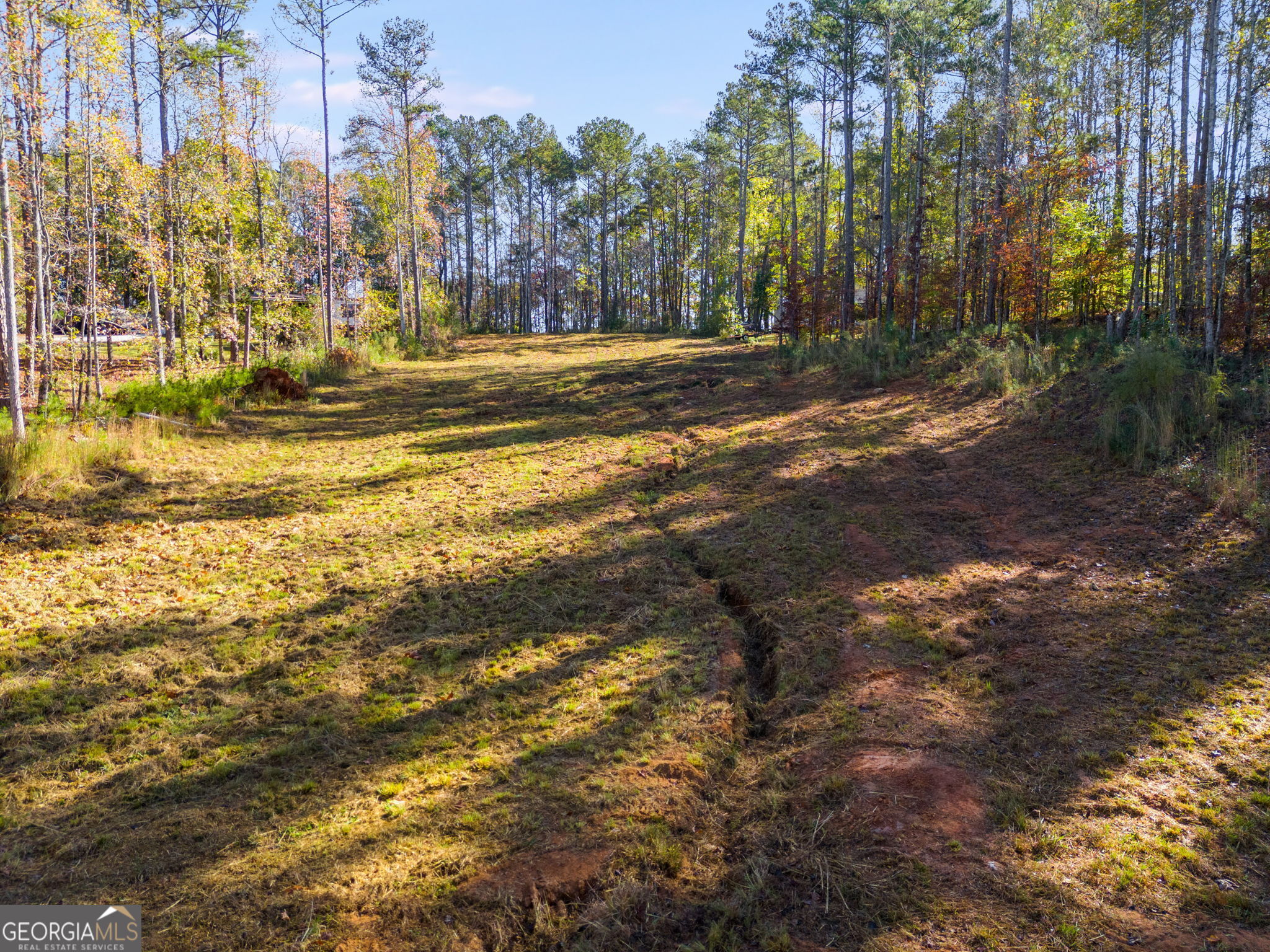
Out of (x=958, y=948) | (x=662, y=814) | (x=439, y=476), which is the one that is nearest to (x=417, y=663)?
(x=662, y=814)

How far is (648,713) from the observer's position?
395 centimetres

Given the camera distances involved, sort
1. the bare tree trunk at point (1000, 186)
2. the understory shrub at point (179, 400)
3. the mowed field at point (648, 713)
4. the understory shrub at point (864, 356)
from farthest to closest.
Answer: the bare tree trunk at point (1000, 186) → the understory shrub at point (864, 356) → the understory shrub at point (179, 400) → the mowed field at point (648, 713)

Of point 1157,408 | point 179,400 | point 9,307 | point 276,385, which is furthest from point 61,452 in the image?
point 1157,408

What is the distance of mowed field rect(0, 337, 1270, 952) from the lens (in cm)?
265

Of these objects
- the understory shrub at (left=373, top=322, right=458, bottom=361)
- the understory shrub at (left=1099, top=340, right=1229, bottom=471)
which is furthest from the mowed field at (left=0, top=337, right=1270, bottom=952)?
the understory shrub at (left=373, top=322, right=458, bottom=361)

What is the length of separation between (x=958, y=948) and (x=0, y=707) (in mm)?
4950

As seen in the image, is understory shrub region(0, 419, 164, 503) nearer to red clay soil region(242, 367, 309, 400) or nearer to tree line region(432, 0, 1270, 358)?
red clay soil region(242, 367, 309, 400)

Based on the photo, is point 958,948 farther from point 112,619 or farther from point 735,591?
point 112,619

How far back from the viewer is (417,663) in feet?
14.8

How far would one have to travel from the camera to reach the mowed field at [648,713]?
2652 mm

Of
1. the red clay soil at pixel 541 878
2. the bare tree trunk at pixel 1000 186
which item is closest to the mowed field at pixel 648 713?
the red clay soil at pixel 541 878

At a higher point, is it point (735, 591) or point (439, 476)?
point (439, 476)

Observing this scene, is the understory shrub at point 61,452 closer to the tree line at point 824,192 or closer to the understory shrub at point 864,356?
the tree line at point 824,192

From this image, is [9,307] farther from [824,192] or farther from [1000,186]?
[824,192]
